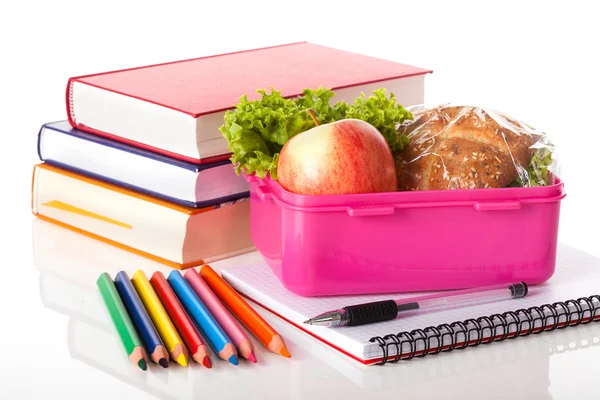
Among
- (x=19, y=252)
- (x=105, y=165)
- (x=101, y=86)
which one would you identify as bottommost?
(x=19, y=252)

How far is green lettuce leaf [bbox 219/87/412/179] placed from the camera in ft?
7.07

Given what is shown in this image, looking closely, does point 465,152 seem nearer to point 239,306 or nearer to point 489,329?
point 489,329

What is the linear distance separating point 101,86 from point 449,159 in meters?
0.86

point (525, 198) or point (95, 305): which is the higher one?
point (525, 198)

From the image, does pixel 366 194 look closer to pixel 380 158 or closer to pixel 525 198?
pixel 380 158

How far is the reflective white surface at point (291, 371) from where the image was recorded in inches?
70.8

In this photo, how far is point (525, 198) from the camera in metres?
2.07

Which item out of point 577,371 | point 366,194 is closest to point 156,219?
point 366,194

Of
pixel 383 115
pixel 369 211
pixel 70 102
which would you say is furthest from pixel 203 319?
pixel 70 102

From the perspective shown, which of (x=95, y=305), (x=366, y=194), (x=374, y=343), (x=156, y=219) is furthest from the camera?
(x=156, y=219)

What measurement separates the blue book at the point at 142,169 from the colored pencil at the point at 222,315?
0.22 meters

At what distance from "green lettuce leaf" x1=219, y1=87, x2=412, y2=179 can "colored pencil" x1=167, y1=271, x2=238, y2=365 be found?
0.26 metres

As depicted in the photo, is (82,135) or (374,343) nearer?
(374,343)

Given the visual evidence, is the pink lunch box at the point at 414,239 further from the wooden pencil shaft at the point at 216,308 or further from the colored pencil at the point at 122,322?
the colored pencil at the point at 122,322
